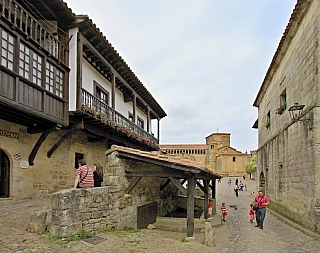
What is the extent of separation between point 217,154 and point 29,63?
52597 millimetres

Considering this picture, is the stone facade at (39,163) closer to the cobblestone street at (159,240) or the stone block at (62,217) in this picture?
the cobblestone street at (159,240)

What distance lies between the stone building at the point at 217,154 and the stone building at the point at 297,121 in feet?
121

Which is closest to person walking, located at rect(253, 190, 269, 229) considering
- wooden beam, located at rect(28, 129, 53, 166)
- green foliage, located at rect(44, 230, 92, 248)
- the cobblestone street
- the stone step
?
the cobblestone street

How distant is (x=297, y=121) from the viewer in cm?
966

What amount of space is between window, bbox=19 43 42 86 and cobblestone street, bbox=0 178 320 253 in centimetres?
356

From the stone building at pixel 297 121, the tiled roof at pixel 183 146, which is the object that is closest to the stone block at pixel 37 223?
the stone building at pixel 297 121

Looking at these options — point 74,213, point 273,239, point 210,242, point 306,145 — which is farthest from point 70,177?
point 306,145

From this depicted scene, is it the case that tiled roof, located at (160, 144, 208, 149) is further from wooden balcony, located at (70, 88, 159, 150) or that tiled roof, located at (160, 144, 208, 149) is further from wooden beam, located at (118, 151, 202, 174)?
wooden beam, located at (118, 151, 202, 174)

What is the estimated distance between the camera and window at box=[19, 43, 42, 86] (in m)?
7.73

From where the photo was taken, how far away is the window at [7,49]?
279 inches

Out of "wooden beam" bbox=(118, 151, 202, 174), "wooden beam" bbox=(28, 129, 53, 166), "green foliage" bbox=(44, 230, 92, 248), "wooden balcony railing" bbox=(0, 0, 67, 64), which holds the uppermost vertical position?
"wooden balcony railing" bbox=(0, 0, 67, 64)

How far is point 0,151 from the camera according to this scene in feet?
30.1

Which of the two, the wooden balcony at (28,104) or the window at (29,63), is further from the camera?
the window at (29,63)

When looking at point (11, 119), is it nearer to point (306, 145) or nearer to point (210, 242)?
point (210, 242)
